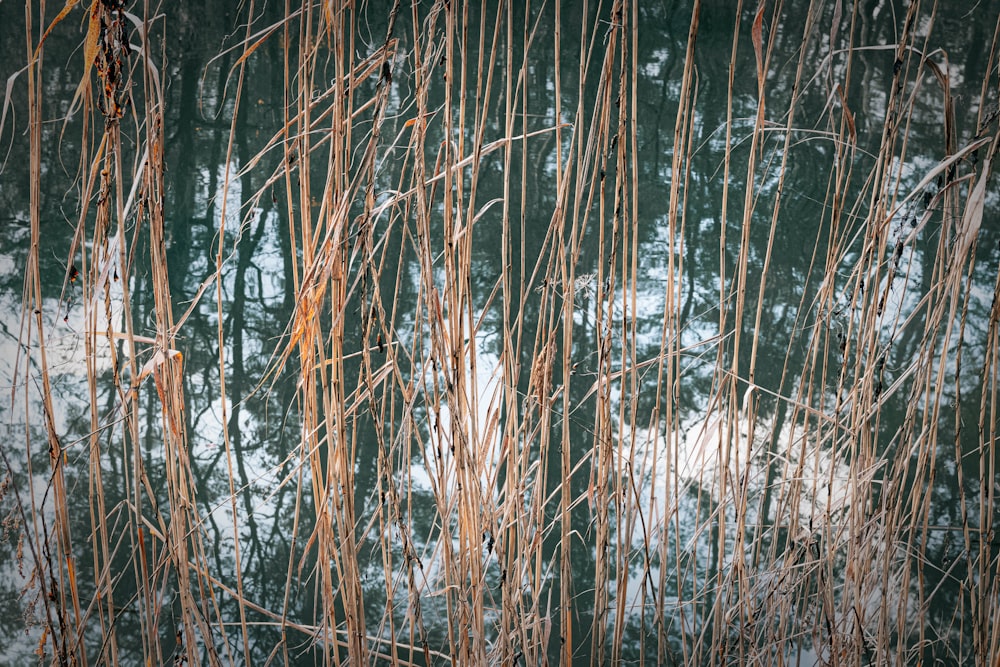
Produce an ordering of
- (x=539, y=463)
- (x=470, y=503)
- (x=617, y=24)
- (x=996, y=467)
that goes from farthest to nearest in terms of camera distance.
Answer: (x=996, y=467), (x=539, y=463), (x=470, y=503), (x=617, y=24)

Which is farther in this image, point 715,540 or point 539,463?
point 715,540

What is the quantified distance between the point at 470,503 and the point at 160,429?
1.13 m

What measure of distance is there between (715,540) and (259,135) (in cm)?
135

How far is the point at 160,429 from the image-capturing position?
1.77 metres

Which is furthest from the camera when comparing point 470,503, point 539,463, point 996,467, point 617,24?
point 996,467

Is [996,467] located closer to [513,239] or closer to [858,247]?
[858,247]

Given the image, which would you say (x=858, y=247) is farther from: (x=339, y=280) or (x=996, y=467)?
(x=339, y=280)

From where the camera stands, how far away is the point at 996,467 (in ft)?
5.57

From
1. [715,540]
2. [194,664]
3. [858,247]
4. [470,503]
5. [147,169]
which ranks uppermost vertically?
[147,169]

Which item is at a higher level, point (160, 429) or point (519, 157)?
point (519, 157)

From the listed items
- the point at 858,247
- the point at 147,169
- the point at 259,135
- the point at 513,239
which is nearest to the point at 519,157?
the point at 513,239

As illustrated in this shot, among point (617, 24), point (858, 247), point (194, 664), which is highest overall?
point (617, 24)

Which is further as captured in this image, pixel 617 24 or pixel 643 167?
pixel 643 167

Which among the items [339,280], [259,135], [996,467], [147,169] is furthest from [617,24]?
[996,467]
